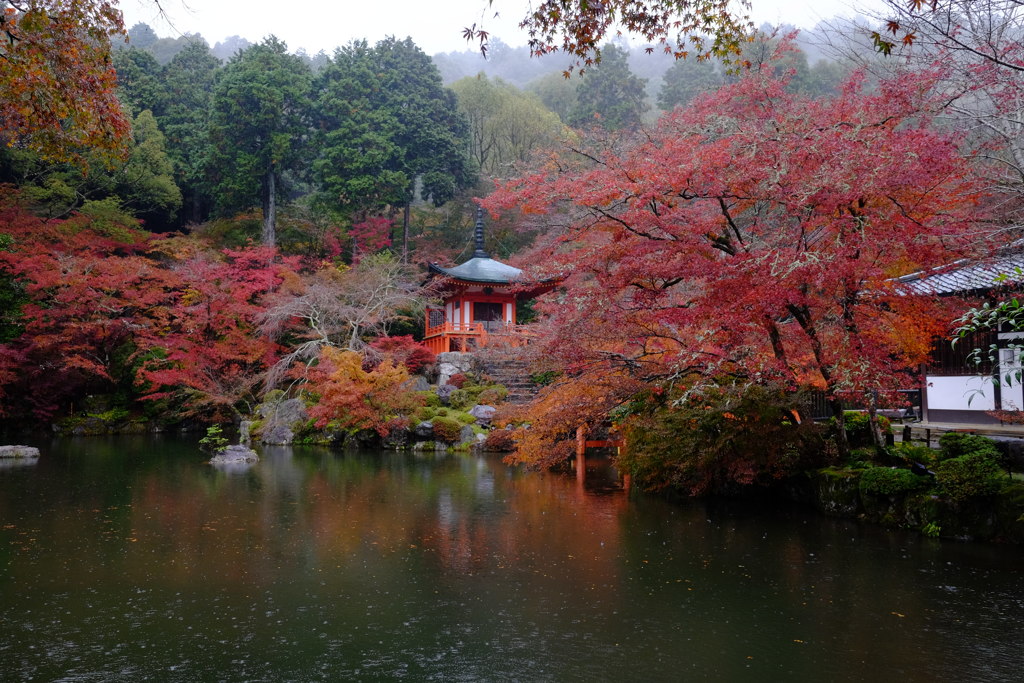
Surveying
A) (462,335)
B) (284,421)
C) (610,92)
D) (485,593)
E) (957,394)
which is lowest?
(485,593)

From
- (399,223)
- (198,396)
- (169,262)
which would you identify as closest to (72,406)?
(198,396)

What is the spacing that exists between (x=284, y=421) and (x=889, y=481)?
13.4 meters

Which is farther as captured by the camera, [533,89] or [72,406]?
[533,89]

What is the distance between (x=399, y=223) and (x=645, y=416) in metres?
18.1

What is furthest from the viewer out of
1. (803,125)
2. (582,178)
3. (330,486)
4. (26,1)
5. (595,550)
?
(330,486)

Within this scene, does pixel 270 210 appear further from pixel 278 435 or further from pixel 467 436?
pixel 467 436

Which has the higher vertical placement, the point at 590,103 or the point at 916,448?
the point at 590,103

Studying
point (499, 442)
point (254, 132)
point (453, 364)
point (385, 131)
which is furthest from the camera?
point (385, 131)

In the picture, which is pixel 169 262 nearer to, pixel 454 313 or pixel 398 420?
pixel 454 313

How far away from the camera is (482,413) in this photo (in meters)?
16.2

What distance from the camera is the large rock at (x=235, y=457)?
510 inches

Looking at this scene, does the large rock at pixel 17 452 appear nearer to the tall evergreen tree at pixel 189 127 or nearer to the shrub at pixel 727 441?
the shrub at pixel 727 441

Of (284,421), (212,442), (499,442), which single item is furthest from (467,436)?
(212,442)

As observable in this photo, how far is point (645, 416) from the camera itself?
9445 mm
